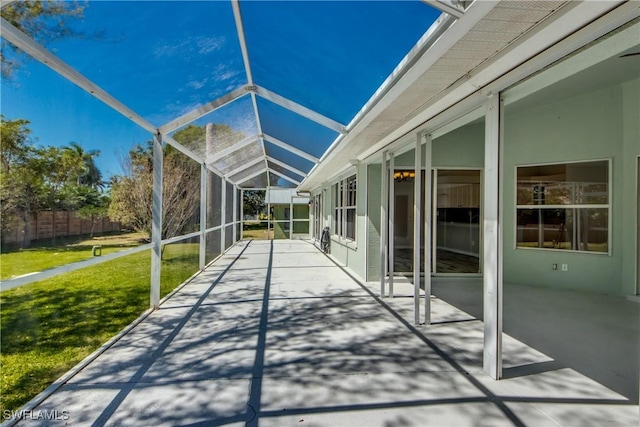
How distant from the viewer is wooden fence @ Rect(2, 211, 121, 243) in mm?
2332

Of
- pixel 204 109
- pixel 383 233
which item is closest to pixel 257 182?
pixel 204 109

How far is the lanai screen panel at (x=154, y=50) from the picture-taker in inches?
93.0

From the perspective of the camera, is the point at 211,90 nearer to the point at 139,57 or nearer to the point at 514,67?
the point at 139,57

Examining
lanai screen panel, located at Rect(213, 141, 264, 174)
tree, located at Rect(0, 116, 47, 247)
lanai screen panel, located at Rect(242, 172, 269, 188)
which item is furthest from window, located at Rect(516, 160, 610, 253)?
lanai screen panel, located at Rect(242, 172, 269, 188)

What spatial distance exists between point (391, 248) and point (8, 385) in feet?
15.8

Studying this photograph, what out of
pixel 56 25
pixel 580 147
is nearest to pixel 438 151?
pixel 580 147

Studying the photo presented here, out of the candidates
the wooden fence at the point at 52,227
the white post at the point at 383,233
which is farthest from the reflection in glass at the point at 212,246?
the wooden fence at the point at 52,227

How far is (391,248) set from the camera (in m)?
5.66

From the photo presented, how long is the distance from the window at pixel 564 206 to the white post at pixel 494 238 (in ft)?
13.7

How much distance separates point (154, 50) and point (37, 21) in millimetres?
808

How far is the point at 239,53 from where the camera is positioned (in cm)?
381

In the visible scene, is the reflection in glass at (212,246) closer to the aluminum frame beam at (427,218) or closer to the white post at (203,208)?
the white post at (203,208)

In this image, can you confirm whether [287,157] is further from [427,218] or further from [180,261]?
[427,218]

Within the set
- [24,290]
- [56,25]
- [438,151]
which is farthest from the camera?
[438,151]
